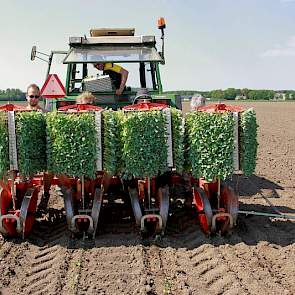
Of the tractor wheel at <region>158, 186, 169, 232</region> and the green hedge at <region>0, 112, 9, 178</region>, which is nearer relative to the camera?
the green hedge at <region>0, 112, 9, 178</region>

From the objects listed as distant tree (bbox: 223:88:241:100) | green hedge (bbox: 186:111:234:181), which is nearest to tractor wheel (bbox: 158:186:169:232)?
green hedge (bbox: 186:111:234:181)

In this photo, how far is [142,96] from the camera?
7.10 meters

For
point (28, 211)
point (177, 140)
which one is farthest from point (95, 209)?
point (177, 140)

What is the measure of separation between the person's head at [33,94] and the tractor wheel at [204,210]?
8.86ft

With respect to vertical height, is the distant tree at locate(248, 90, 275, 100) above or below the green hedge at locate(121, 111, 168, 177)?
below

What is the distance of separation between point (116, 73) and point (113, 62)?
0.84 feet

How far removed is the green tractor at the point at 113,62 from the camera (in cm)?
783

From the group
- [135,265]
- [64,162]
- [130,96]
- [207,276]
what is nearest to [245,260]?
[207,276]

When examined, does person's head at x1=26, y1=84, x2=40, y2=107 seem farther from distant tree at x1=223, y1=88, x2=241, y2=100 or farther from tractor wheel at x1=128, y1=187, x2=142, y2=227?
distant tree at x1=223, y1=88, x2=241, y2=100

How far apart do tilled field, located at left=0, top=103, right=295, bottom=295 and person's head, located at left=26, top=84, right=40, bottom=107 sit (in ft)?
5.39

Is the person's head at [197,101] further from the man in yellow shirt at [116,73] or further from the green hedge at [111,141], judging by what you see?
the man in yellow shirt at [116,73]

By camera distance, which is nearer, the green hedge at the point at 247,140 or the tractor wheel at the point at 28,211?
the green hedge at the point at 247,140

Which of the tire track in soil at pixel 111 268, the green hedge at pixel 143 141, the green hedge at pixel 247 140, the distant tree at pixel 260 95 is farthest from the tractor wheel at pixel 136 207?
the distant tree at pixel 260 95

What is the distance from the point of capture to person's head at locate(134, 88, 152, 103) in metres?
6.92
